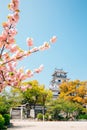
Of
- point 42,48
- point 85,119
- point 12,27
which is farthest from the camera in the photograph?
point 85,119

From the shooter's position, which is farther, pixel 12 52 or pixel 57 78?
pixel 57 78

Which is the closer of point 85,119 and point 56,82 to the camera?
point 85,119

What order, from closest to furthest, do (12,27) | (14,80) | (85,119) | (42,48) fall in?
(12,27) → (42,48) → (14,80) → (85,119)

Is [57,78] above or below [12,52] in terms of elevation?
above

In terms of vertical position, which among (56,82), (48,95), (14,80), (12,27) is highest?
(56,82)

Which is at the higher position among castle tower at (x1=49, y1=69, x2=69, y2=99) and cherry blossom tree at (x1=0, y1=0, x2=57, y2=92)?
castle tower at (x1=49, y1=69, x2=69, y2=99)

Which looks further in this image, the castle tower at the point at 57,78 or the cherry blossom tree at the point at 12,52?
the castle tower at the point at 57,78

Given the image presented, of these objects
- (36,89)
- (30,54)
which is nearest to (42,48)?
(30,54)

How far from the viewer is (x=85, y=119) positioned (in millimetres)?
43781

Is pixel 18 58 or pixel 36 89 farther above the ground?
pixel 36 89

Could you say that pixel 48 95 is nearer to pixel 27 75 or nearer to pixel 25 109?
pixel 25 109

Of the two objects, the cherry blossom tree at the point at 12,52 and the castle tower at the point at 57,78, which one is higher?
the castle tower at the point at 57,78

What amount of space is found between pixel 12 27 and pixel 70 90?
42.6 meters

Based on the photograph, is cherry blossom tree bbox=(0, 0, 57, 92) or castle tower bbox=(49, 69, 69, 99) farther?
castle tower bbox=(49, 69, 69, 99)
